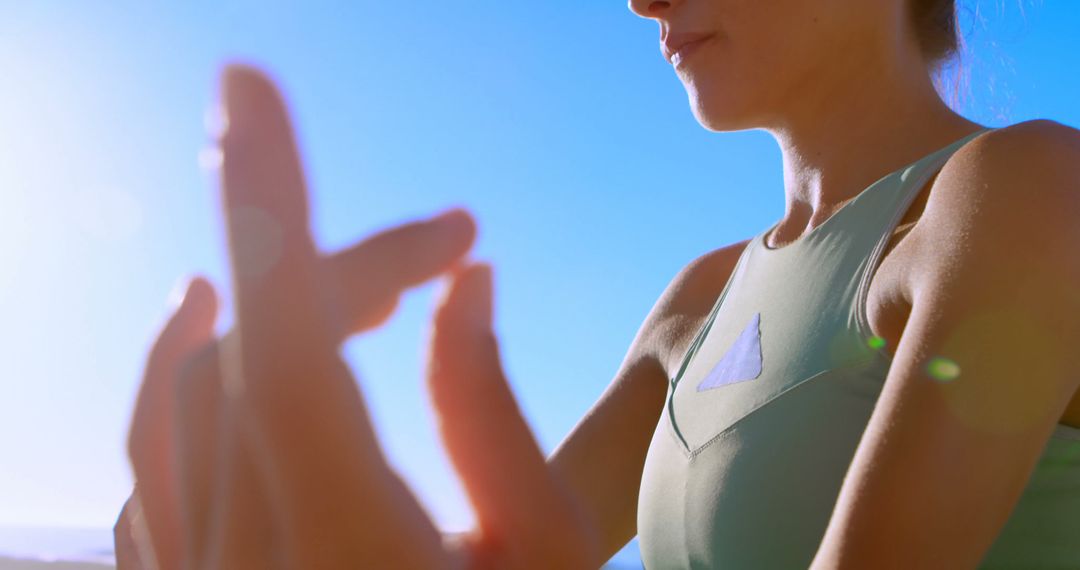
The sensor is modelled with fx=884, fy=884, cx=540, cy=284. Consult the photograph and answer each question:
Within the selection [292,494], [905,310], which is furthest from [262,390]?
[905,310]

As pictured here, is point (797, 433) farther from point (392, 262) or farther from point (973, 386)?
point (392, 262)

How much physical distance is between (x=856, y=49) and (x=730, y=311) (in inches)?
14.8

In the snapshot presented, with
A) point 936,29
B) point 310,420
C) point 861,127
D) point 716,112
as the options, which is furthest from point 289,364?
point 936,29

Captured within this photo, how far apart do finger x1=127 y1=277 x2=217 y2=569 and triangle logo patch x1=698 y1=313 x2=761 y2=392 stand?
2.13 feet

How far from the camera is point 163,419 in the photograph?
0.48 meters

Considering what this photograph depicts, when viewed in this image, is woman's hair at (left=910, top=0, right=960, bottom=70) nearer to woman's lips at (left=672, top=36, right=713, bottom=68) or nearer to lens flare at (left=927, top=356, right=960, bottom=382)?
woman's lips at (left=672, top=36, right=713, bottom=68)

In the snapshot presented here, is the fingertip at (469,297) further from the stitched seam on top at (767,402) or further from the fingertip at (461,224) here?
the stitched seam on top at (767,402)

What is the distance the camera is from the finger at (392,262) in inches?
15.1

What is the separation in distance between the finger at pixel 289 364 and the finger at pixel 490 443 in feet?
0.26

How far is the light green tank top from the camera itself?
876mm

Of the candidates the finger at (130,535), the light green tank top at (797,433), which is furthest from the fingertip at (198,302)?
the light green tank top at (797,433)

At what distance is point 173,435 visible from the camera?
411mm

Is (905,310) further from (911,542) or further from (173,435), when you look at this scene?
(173,435)

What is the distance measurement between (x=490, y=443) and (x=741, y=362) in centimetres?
64
